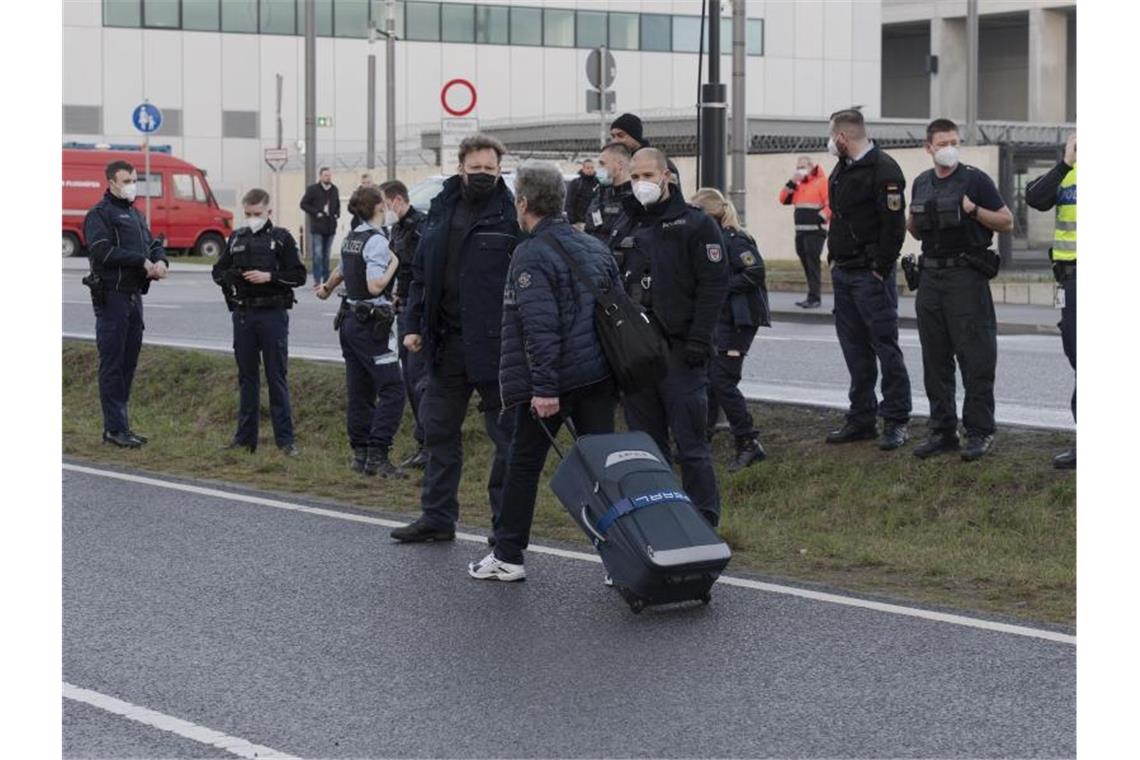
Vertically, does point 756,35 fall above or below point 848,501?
above

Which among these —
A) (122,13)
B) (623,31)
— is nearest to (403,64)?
(623,31)

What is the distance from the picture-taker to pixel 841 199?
11406 millimetres

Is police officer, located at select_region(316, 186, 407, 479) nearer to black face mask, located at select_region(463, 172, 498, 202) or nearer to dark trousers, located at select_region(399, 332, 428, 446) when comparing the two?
dark trousers, located at select_region(399, 332, 428, 446)

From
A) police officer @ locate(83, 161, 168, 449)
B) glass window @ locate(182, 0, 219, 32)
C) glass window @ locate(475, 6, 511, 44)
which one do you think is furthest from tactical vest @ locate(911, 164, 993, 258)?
glass window @ locate(475, 6, 511, 44)

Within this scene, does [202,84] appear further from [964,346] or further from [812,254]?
[964,346]

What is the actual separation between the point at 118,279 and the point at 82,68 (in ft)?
153

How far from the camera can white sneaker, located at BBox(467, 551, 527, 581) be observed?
8.64 metres

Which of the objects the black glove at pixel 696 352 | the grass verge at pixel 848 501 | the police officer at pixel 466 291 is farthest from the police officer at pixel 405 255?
the black glove at pixel 696 352

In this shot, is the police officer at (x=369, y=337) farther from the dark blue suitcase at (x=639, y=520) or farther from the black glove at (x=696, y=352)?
the dark blue suitcase at (x=639, y=520)

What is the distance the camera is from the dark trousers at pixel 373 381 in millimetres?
12617

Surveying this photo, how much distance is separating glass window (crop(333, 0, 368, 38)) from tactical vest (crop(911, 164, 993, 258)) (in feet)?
169

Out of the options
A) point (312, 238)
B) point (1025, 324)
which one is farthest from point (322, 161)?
point (1025, 324)

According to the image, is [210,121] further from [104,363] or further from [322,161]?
[104,363]

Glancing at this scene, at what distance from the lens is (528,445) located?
28.5 feet
